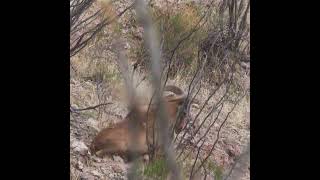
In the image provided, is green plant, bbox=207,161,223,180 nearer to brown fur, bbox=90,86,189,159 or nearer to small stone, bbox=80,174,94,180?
brown fur, bbox=90,86,189,159

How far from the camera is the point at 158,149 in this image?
7.74 feet

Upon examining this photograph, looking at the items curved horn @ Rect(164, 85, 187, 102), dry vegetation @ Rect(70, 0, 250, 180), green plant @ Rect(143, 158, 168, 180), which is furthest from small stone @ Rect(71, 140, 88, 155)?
curved horn @ Rect(164, 85, 187, 102)

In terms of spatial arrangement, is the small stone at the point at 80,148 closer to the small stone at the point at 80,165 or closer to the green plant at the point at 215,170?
the small stone at the point at 80,165

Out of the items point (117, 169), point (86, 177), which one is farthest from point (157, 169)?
point (86, 177)

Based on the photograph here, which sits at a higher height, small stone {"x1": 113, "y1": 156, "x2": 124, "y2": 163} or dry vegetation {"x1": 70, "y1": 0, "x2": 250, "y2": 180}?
dry vegetation {"x1": 70, "y1": 0, "x2": 250, "y2": 180}

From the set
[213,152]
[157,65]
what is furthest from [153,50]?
[213,152]

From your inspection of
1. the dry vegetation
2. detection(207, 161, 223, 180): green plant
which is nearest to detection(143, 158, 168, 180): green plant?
the dry vegetation

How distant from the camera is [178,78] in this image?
2.40m

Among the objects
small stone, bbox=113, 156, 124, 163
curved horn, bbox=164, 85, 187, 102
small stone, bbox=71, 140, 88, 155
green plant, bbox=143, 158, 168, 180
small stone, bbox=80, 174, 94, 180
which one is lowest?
small stone, bbox=80, 174, 94, 180

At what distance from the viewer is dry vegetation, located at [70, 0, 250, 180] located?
A: 2.37 metres

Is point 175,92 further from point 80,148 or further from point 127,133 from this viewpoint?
point 80,148

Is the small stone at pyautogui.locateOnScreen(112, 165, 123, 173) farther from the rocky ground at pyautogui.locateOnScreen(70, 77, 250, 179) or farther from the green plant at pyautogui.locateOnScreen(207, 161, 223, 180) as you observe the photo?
the green plant at pyautogui.locateOnScreen(207, 161, 223, 180)
